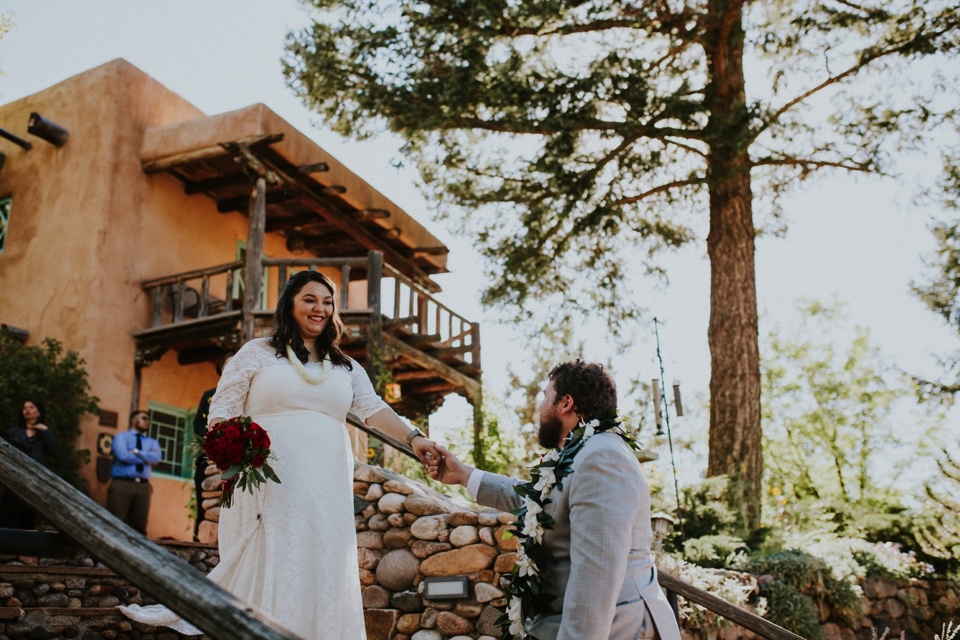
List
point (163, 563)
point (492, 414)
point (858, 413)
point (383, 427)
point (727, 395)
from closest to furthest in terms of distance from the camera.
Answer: point (163, 563), point (383, 427), point (727, 395), point (492, 414), point (858, 413)

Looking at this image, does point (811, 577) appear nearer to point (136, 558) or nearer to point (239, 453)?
point (239, 453)

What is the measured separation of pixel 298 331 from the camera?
3.90 m

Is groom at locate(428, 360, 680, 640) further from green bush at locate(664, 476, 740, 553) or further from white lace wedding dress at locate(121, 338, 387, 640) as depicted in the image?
green bush at locate(664, 476, 740, 553)

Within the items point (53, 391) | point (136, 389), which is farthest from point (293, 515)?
point (136, 389)

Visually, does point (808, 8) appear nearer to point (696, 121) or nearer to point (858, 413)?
point (696, 121)

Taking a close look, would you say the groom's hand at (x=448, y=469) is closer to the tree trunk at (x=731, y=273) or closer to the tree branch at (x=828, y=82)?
the tree trunk at (x=731, y=273)

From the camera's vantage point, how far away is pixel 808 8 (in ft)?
39.5

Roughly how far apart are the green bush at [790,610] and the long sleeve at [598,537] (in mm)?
6565

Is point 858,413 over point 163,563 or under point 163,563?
over

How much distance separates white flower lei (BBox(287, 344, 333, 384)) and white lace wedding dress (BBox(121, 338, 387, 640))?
2 cm

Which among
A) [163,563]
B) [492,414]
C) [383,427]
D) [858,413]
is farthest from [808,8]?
[858,413]

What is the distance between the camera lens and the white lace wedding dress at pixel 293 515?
3402 mm

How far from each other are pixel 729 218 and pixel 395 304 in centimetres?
524

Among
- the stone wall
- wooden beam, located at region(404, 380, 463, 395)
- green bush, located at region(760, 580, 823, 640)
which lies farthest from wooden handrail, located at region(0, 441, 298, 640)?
wooden beam, located at region(404, 380, 463, 395)
